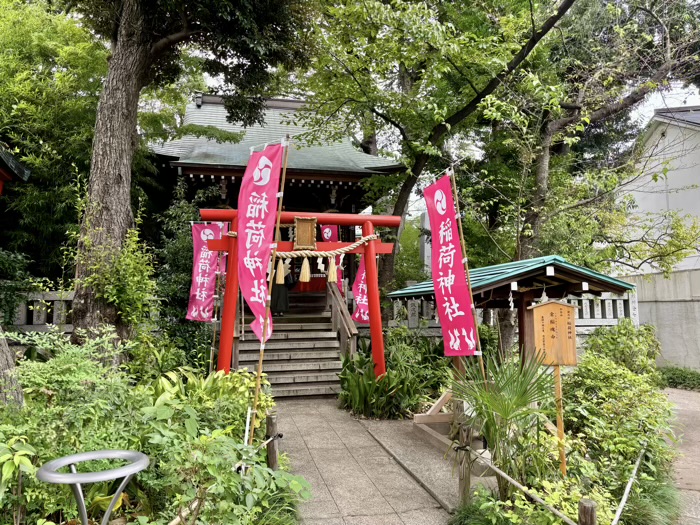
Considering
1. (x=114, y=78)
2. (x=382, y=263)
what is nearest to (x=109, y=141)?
(x=114, y=78)

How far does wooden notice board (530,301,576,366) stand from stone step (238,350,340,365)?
6078 millimetres

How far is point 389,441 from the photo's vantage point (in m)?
6.02

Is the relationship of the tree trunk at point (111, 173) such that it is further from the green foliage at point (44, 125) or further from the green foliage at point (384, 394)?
the green foliage at point (384, 394)

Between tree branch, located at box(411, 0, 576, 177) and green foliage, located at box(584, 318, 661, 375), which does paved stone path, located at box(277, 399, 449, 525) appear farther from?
tree branch, located at box(411, 0, 576, 177)

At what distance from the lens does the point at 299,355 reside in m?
9.60

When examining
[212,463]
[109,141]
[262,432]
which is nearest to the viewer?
[212,463]

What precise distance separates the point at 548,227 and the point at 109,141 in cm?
880

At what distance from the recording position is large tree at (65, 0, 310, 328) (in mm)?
7121

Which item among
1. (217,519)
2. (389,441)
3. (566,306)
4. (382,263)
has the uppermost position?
(382,263)

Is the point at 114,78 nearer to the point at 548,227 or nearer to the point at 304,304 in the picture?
the point at 304,304

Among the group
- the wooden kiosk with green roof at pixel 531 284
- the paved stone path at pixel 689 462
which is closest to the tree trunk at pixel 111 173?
the wooden kiosk with green roof at pixel 531 284

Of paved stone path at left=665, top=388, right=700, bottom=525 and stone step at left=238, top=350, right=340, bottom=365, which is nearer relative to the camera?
paved stone path at left=665, top=388, right=700, bottom=525

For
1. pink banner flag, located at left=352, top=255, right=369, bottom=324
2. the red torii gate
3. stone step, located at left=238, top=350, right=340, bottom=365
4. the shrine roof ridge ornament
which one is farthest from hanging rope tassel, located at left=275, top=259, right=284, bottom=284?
the shrine roof ridge ornament

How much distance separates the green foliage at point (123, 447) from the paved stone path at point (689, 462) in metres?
3.66
